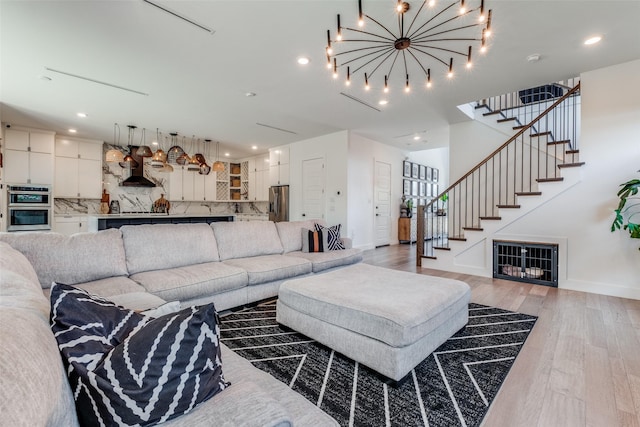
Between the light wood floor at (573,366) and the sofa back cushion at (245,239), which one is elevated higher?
the sofa back cushion at (245,239)

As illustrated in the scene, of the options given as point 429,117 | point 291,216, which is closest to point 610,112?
point 429,117

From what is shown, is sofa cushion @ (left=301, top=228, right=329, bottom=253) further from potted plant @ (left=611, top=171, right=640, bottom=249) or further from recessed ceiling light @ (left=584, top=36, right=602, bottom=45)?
recessed ceiling light @ (left=584, top=36, right=602, bottom=45)

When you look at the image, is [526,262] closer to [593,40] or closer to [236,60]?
[593,40]

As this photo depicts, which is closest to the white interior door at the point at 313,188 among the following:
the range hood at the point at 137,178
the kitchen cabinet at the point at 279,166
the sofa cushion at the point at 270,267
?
the kitchen cabinet at the point at 279,166

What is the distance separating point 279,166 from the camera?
25.7 feet

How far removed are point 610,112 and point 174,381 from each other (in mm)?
5063

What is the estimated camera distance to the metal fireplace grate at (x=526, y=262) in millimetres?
3865

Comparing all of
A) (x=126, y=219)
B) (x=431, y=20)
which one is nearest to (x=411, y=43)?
(x=431, y=20)

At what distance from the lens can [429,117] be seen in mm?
5332

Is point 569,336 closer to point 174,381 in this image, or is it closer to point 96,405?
point 174,381

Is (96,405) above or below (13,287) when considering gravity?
below

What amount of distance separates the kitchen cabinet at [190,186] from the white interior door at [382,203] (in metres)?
5.06

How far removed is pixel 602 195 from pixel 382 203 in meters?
4.28

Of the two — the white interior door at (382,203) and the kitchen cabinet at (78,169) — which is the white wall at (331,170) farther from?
the kitchen cabinet at (78,169)
